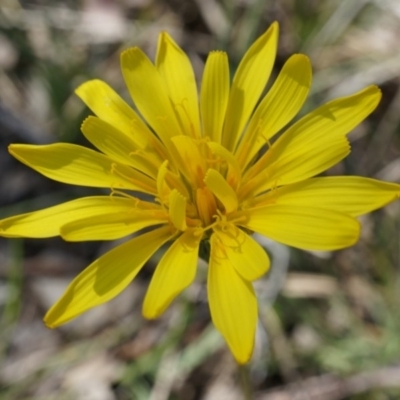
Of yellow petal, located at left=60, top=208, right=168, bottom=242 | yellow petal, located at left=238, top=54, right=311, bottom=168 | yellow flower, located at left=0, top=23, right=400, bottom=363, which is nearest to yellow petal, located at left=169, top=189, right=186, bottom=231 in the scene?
yellow flower, located at left=0, top=23, right=400, bottom=363

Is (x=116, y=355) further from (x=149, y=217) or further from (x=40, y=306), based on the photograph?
(x=149, y=217)

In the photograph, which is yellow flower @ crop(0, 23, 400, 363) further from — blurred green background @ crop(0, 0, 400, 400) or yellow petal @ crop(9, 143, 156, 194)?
blurred green background @ crop(0, 0, 400, 400)

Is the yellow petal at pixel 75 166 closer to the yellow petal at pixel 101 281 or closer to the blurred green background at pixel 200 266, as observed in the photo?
the yellow petal at pixel 101 281

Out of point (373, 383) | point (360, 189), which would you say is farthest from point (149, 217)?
point (373, 383)

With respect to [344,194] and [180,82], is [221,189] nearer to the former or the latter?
[344,194]

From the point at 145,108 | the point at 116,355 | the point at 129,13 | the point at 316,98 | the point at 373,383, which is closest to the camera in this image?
the point at 145,108

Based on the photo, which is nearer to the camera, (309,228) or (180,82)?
(309,228)

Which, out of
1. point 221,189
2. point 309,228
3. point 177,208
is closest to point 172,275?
point 177,208
